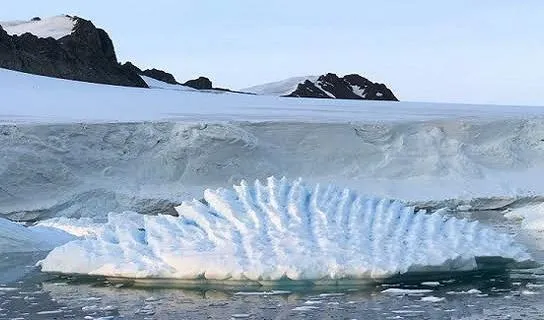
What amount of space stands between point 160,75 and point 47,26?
4917 mm

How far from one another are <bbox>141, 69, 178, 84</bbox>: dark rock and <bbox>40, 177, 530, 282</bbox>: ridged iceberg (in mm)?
28544

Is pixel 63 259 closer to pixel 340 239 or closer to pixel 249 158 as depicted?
pixel 340 239

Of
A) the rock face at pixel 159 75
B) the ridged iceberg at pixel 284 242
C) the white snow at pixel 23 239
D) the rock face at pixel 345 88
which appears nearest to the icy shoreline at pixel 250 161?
the white snow at pixel 23 239

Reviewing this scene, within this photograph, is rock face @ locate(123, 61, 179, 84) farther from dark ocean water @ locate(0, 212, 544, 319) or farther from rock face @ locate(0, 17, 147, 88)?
dark ocean water @ locate(0, 212, 544, 319)

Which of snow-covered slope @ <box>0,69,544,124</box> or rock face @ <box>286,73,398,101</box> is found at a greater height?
rock face @ <box>286,73,398,101</box>

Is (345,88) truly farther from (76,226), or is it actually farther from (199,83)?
(76,226)

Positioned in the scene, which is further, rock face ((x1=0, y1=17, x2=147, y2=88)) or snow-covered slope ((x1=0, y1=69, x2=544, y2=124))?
rock face ((x1=0, y1=17, x2=147, y2=88))

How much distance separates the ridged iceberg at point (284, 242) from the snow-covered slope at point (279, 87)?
2640 cm

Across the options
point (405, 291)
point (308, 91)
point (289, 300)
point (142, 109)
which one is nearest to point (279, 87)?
point (308, 91)

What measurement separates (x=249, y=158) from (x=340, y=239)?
262 inches

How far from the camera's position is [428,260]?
3904 millimetres

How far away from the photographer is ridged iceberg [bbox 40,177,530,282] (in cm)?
383

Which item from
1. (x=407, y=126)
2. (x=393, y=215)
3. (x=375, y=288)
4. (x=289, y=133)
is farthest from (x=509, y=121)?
(x=375, y=288)

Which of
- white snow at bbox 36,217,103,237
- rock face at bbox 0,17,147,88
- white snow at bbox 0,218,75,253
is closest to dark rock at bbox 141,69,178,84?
rock face at bbox 0,17,147,88
